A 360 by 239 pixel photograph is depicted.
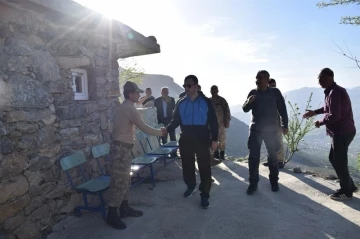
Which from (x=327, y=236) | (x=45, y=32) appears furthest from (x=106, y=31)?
(x=327, y=236)

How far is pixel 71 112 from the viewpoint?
4207 millimetres

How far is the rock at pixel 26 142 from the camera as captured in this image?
3.37m

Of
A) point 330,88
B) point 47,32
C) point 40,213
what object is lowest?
point 40,213

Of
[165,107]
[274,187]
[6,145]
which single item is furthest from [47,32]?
[274,187]

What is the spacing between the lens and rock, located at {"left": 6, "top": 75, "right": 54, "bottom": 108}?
3248mm

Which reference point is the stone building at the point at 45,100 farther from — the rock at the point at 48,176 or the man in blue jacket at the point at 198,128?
the man in blue jacket at the point at 198,128

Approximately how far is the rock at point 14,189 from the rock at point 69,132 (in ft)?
2.88

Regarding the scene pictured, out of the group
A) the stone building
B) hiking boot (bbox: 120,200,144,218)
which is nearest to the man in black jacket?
the stone building

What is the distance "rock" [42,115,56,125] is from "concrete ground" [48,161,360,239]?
1444 millimetres

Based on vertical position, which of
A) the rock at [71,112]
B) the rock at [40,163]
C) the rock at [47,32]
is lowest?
the rock at [40,163]

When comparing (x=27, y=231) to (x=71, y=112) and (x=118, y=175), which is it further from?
(x=71, y=112)

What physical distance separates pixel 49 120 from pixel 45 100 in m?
0.28

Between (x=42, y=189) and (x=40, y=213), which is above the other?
(x=42, y=189)

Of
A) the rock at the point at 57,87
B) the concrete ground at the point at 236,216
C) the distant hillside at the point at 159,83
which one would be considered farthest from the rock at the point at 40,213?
the distant hillside at the point at 159,83
